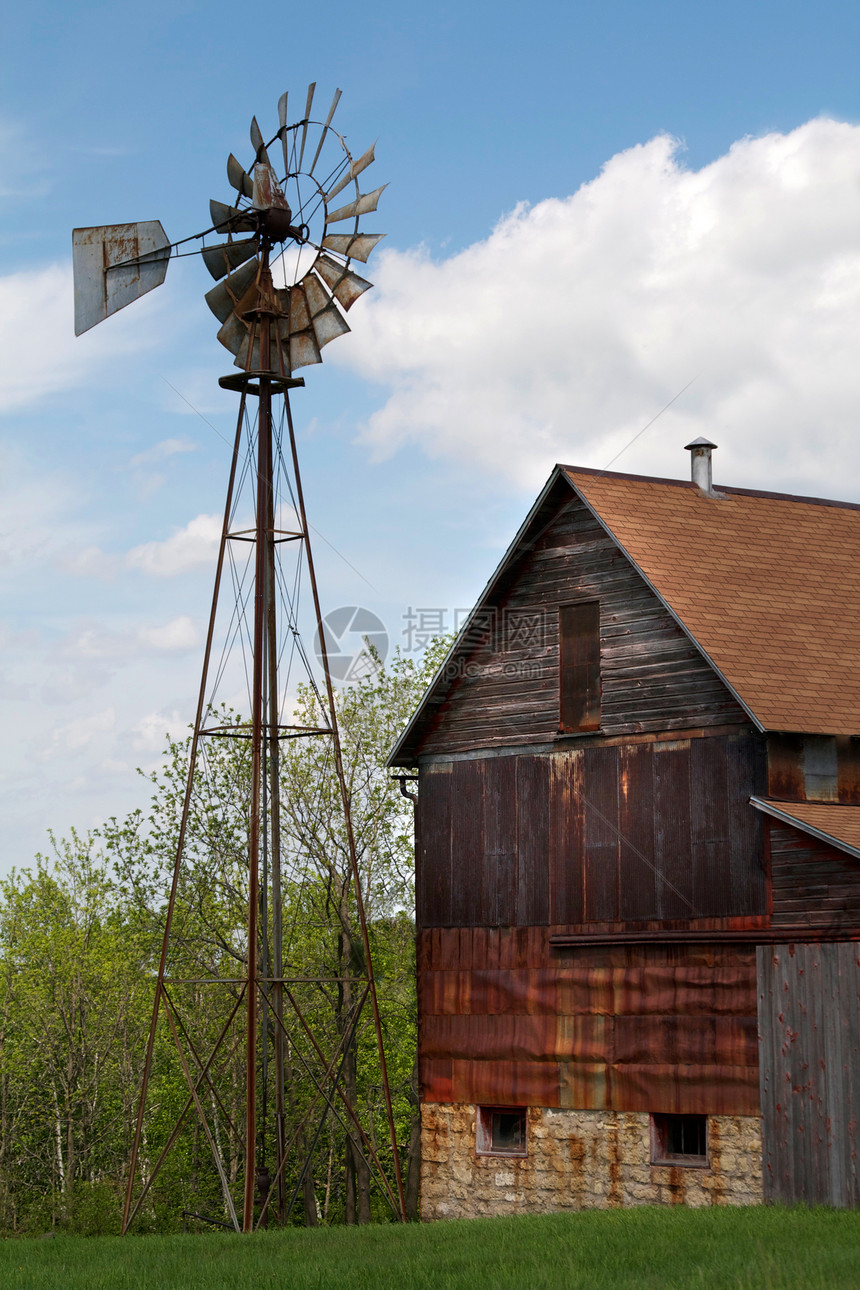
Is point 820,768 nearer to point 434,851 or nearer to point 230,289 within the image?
point 434,851

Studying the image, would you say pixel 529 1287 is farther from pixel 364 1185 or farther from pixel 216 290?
pixel 364 1185

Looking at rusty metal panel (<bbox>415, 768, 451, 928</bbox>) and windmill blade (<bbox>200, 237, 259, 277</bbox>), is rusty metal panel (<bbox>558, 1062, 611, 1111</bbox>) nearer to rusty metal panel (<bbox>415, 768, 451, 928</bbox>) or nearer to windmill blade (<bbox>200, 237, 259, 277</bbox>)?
rusty metal panel (<bbox>415, 768, 451, 928</bbox>)

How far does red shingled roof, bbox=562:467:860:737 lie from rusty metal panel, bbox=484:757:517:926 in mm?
3902

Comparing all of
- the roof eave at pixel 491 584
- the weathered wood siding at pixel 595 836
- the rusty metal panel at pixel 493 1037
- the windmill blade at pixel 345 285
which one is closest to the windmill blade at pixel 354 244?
the windmill blade at pixel 345 285

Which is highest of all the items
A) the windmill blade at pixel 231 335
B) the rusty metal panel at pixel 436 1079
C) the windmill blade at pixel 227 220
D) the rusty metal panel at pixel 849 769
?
the windmill blade at pixel 227 220

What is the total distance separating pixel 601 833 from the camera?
21.6 meters

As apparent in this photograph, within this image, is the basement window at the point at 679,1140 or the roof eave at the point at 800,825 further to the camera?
the basement window at the point at 679,1140

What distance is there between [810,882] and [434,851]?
669cm

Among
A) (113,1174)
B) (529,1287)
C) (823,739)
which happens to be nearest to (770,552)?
(823,739)

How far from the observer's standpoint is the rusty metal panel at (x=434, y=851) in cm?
2348

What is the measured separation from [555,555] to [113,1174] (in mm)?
27872

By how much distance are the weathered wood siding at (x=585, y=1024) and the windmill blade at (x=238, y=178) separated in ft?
38.1

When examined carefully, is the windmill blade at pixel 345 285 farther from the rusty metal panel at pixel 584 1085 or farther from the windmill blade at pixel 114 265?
the rusty metal panel at pixel 584 1085

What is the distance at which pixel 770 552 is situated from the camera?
917 inches
